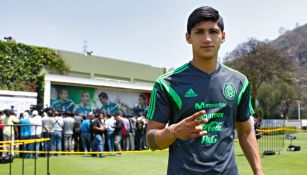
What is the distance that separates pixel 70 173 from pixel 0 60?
52.7 feet

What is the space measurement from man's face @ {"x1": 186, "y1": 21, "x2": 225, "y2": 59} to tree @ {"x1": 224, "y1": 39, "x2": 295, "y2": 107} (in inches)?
1530

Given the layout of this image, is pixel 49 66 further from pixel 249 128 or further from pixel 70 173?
pixel 249 128

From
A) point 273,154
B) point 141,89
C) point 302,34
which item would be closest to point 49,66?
point 141,89

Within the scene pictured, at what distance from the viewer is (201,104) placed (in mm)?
2225

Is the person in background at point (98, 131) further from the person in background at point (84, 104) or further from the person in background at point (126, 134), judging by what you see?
the person in background at point (84, 104)

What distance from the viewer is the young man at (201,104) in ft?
7.19

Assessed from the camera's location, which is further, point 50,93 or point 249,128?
point 50,93

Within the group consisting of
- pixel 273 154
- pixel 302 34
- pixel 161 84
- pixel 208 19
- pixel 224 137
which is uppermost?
pixel 302 34

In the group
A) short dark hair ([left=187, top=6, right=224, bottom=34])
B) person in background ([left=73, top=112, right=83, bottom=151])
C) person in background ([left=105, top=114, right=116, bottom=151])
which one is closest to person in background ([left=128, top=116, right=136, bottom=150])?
person in background ([left=105, top=114, right=116, bottom=151])

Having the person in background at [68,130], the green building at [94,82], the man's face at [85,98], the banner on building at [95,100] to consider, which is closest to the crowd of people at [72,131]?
the person in background at [68,130]

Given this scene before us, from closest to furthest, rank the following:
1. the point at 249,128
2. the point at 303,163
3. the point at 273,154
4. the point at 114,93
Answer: the point at 249,128, the point at 303,163, the point at 273,154, the point at 114,93

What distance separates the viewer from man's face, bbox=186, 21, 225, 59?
7.22ft

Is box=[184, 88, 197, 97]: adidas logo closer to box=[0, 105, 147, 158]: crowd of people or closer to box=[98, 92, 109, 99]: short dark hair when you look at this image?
box=[0, 105, 147, 158]: crowd of people

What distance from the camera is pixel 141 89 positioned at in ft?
98.8
